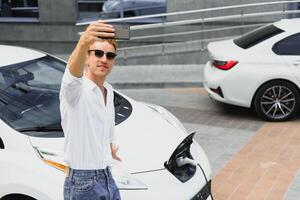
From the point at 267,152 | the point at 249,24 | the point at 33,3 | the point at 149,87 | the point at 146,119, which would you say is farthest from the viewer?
the point at 33,3

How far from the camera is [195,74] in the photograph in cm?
1086

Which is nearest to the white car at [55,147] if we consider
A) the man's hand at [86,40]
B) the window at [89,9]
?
the man's hand at [86,40]

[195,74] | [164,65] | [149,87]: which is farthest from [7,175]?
[164,65]

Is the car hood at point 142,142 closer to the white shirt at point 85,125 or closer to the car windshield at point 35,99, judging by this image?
the car windshield at point 35,99

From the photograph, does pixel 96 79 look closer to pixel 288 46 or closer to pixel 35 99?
pixel 35 99

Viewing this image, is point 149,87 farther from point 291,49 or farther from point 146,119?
point 146,119

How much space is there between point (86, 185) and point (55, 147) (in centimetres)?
108

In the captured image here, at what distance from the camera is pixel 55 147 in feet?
12.3

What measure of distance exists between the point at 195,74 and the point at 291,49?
3.41 metres

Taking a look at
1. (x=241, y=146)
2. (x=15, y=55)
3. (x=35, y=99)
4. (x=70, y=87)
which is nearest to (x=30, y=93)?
(x=35, y=99)

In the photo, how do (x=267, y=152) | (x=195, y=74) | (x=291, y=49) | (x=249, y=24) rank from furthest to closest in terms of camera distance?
(x=249, y=24) < (x=195, y=74) < (x=291, y=49) < (x=267, y=152)

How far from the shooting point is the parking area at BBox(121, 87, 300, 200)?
5.34m

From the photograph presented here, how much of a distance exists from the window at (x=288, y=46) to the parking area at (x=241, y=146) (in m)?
1.04

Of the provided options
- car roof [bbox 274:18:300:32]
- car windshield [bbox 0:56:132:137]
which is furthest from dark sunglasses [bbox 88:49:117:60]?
car roof [bbox 274:18:300:32]
